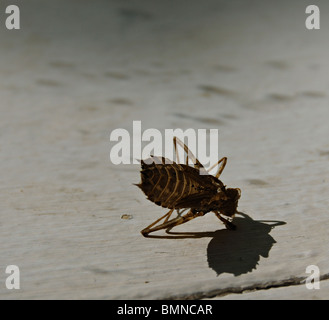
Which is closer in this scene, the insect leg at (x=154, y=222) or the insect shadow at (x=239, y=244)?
the insect shadow at (x=239, y=244)

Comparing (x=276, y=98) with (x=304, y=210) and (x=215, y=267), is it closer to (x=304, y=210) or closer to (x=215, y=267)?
(x=304, y=210)

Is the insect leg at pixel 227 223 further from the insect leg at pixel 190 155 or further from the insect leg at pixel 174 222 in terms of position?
the insect leg at pixel 190 155

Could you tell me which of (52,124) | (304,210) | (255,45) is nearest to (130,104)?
(52,124)

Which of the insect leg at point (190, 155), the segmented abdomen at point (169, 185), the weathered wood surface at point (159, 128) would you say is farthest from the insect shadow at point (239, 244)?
the insect leg at point (190, 155)

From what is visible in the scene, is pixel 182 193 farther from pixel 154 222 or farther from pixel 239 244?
pixel 239 244

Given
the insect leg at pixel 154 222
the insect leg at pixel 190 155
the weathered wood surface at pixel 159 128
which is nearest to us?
the weathered wood surface at pixel 159 128

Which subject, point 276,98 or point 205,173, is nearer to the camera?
point 205,173

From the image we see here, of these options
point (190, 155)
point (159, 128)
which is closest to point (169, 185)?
point (190, 155)
